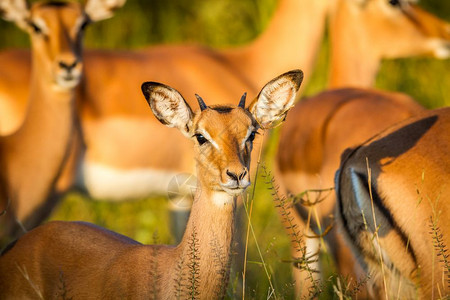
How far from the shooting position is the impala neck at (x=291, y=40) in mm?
6336

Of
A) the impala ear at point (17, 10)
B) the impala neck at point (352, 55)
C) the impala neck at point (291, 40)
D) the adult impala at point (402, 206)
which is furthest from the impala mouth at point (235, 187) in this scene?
the impala neck at point (291, 40)

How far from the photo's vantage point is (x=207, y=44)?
908cm

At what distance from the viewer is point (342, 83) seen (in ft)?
19.6

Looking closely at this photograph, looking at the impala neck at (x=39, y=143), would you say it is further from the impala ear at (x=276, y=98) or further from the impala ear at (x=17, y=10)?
the impala ear at (x=276, y=98)

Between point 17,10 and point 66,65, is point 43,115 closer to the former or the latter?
point 66,65

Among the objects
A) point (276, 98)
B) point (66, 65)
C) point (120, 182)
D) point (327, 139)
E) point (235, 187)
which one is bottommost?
point (120, 182)

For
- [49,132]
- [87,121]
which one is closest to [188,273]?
[49,132]

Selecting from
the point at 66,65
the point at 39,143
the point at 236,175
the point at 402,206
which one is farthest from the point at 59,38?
the point at 402,206

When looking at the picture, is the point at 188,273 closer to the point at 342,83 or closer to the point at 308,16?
the point at 342,83

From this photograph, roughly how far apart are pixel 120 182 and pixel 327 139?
1917 millimetres

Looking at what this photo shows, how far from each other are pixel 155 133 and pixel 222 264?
114 inches

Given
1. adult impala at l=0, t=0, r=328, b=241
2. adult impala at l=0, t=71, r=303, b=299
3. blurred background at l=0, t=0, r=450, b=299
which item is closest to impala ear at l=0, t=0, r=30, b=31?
adult impala at l=0, t=0, r=328, b=241

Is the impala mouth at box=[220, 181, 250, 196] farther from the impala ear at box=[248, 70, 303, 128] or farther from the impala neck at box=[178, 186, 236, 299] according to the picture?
the impala ear at box=[248, 70, 303, 128]

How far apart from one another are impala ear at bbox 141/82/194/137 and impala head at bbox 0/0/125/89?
1781 millimetres
